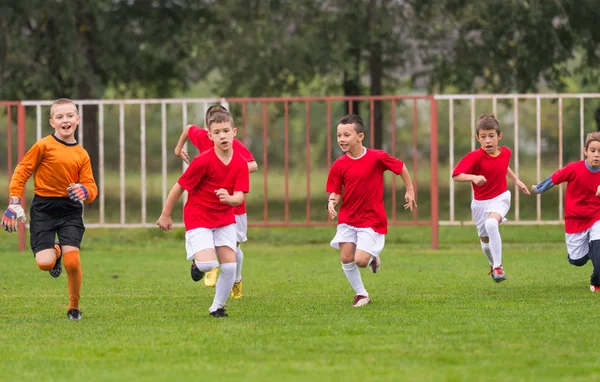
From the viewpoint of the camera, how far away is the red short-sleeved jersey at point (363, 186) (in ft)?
28.8

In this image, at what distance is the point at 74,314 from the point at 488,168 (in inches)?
169

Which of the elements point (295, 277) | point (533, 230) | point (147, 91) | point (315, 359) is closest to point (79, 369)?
point (315, 359)

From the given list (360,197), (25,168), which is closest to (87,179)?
(25,168)

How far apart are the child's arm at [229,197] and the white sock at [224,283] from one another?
0.52 metres

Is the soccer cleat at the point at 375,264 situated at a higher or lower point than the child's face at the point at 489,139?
lower

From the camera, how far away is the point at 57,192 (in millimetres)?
8086

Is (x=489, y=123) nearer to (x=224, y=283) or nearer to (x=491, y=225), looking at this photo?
(x=491, y=225)

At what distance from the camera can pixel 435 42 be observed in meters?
22.1

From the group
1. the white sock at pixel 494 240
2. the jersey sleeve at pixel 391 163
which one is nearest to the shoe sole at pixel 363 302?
the jersey sleeve at pixel 391 163

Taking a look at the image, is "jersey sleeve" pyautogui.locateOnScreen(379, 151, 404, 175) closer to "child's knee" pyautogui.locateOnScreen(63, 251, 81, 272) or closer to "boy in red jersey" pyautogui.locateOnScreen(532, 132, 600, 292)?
"boy in red jersey" pyautogui.locateOnScreen(532, 132, 600, 292)

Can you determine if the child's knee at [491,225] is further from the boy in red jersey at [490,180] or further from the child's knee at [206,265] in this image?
the child's knee at [206,265]

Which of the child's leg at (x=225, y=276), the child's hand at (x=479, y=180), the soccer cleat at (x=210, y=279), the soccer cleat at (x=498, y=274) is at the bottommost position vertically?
the soccer cleat at (x=210, y=279)

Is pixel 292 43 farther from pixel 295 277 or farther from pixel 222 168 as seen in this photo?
pixel 222 168

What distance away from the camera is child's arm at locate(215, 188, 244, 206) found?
7789 millimetres
